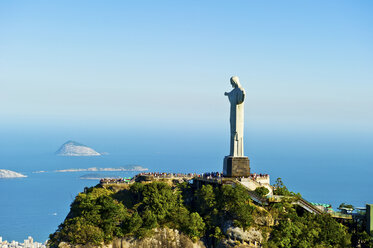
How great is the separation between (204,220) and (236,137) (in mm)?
9085

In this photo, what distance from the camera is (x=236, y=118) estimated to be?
4628cm

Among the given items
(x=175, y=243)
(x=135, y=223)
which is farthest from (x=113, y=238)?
(x=175, y=243)

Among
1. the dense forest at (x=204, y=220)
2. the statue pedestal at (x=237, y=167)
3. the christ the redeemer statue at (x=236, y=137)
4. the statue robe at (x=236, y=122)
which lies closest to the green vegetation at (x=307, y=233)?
the dense forest at (x=204, y=220)

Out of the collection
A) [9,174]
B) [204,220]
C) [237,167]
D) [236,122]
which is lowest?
[204,220]

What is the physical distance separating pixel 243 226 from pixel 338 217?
28.6ft

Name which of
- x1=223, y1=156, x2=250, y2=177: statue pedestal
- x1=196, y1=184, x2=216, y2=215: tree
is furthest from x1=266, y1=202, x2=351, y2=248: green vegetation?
x1=223, y1=156, x2=250, y2=177: statue pedestal

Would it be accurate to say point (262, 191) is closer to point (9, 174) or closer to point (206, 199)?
point (206, 199)

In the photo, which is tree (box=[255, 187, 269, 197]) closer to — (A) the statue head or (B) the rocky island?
(A) the statue head

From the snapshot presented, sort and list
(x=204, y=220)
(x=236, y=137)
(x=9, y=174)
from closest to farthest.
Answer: (x=204, y=220), (x=236, y=137), (x=9, y=174)

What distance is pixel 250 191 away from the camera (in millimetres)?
42094

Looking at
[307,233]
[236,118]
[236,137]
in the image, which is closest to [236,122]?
[236,118]

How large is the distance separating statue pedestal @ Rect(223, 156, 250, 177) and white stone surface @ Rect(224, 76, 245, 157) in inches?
25.6

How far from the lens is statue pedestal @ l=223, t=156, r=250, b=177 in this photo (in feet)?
148

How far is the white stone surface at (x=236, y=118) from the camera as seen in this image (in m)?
45.9
